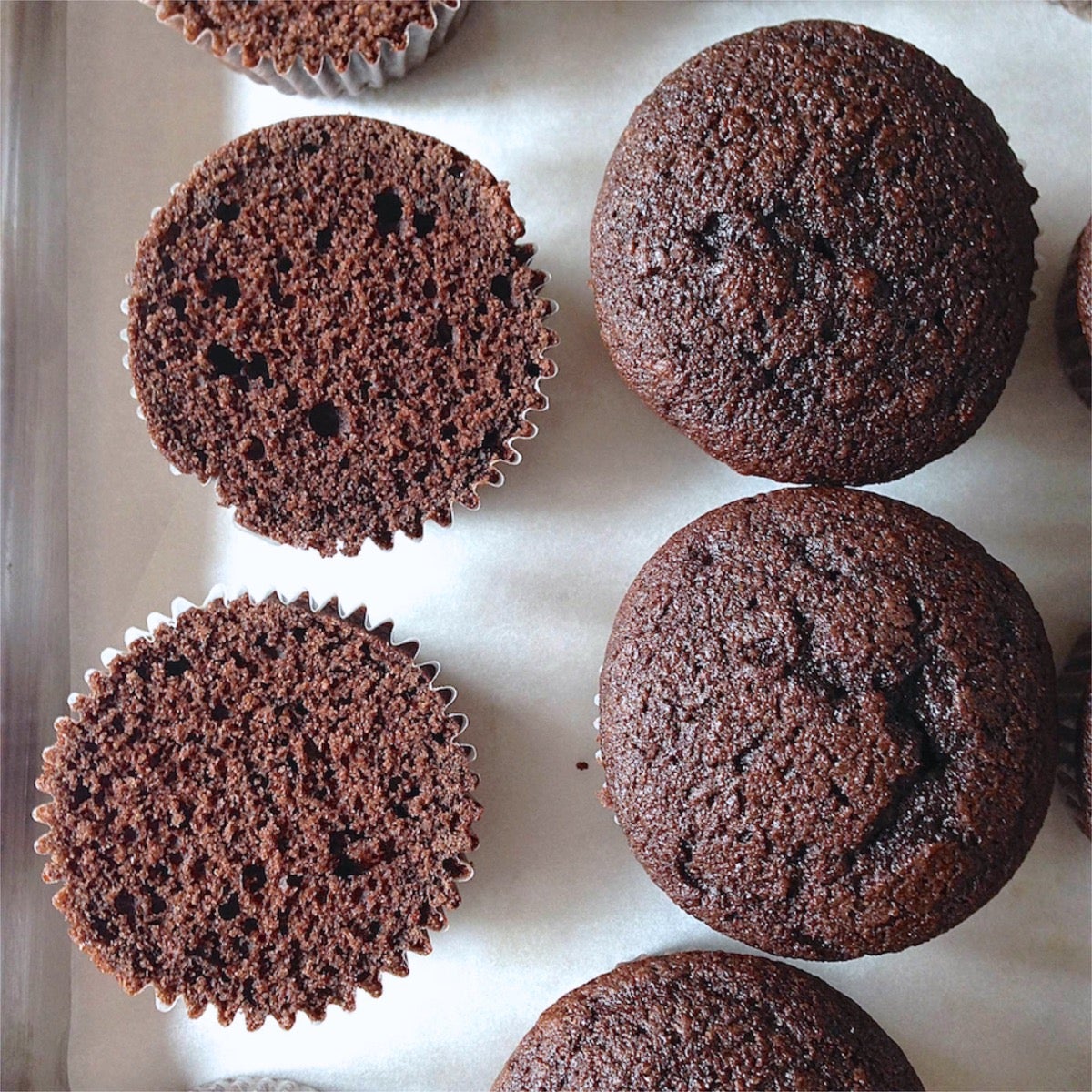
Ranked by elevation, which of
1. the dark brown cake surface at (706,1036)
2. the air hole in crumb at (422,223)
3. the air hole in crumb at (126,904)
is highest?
the air hole in crumb at (422,223)

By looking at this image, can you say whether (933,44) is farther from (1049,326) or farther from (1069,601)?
(1069,601)

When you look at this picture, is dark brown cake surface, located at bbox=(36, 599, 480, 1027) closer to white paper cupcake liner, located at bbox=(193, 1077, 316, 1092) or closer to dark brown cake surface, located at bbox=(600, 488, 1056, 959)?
white paper cupcake liner, located at bbox=(193, 1077, 316, 1092)

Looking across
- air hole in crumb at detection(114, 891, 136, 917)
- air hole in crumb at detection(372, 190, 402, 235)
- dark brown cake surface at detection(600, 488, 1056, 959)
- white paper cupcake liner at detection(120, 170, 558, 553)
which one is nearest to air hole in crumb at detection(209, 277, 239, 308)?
white paper cupcake liner at detection(120, 170, 558, 553)

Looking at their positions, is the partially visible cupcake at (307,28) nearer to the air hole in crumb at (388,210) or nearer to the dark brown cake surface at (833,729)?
the air hole in crumb at (388,210)

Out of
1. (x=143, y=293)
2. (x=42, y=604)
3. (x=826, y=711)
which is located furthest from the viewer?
(x=42, y=604)

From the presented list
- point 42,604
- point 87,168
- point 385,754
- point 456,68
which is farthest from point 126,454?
point 456,68

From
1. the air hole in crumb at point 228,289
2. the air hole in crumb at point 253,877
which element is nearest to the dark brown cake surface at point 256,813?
the air hole in crumb at point 253,877

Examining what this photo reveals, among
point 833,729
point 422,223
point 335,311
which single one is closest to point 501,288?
point 422,223
